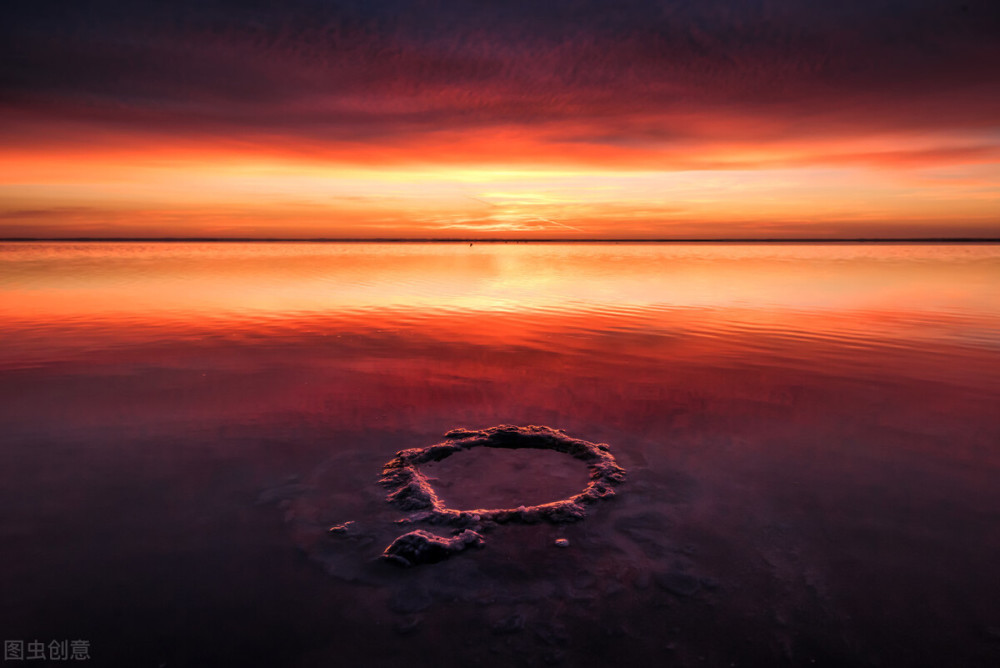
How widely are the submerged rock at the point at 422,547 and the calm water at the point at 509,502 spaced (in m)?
0.11

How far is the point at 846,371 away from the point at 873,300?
16.1 metres

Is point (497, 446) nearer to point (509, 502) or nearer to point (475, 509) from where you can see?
point (509, 502)

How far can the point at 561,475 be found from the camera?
23.5 feet

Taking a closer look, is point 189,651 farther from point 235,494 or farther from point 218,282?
point 218,282

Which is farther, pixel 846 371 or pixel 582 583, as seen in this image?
pixel 846 371

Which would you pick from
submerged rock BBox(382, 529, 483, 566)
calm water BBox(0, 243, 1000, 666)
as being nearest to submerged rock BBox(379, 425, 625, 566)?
submerged rock BBox(382, 529, 483, 566)

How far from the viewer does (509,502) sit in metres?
6.48

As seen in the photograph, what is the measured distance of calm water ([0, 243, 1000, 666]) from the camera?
4383 mm

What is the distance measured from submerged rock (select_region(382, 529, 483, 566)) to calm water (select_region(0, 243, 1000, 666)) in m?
0.11

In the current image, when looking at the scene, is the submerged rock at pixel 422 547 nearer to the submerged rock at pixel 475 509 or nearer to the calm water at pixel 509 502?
the submerged rock at pixel 475 509

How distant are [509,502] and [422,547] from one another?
4.76 feet

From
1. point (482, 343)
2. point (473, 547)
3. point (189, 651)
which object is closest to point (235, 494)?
point (189, 651)

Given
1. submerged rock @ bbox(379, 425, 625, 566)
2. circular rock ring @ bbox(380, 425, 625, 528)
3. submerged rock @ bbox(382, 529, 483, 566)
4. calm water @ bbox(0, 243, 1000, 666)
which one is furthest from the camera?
circular rock ring @ bbox(380, 425, 625, 528)

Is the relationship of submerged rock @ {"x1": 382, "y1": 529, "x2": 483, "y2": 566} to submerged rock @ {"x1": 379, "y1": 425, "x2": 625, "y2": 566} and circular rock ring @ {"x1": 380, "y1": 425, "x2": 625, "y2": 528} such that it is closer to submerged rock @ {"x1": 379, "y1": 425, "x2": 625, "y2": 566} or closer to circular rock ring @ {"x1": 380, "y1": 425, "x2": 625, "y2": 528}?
submerged rock @ {"x1": 379, "y1": 425, "x2": 625, "y2": 566}
